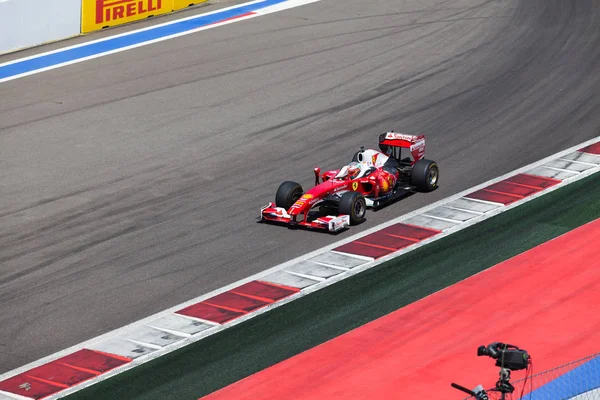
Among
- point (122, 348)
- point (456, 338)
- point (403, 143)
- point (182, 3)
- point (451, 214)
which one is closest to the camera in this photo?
point (122, 348)

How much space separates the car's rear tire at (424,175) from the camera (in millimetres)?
22781

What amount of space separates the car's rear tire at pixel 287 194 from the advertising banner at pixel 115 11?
15.1 meters

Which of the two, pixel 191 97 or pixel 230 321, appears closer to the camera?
pixel 230 321

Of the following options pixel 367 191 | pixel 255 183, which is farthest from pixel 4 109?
pixel 367 191

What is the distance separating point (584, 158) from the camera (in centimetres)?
2498

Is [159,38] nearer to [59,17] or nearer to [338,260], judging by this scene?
[59,17]

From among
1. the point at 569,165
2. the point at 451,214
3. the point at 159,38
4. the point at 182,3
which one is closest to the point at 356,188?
the point at 451,214

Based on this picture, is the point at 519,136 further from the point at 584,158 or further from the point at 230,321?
the point at 230,321

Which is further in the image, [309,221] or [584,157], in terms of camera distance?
[584,157]

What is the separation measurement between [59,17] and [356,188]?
609 inches

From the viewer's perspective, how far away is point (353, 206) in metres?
21.3

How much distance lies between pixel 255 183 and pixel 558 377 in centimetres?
949

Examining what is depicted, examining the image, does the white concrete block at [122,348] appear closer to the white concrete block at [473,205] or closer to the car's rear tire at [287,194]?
the car's rear tire at [287,194]

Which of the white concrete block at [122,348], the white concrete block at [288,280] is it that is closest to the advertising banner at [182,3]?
the white concrete block at [288,280]
